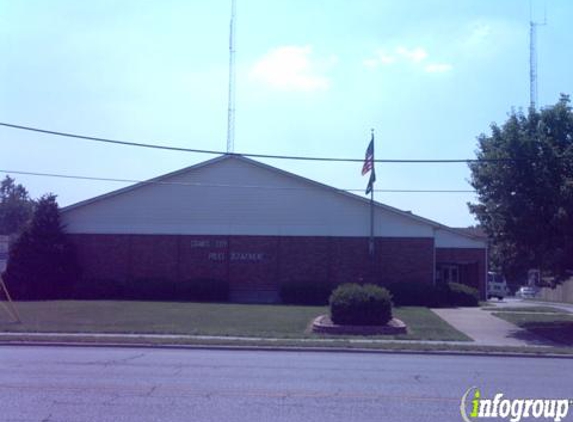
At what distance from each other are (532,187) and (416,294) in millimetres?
15745

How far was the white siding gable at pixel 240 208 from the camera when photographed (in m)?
44.6

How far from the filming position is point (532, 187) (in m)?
27.5

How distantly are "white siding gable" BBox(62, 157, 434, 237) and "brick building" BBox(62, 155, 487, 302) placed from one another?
57 mm

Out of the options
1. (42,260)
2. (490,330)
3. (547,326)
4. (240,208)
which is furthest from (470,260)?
(42,260)

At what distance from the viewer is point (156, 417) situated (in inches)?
389

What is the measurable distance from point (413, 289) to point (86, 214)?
1950 centimetres

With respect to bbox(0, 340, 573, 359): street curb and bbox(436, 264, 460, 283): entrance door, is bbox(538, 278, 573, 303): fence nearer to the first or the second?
bbox(436, 264, 460, 283): entrance door

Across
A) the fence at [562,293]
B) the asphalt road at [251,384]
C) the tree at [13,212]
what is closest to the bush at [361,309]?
the asphalt road at [251,384]

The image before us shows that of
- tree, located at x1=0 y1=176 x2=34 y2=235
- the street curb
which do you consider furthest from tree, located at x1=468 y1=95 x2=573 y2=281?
tree, located at x1=0 y1=176 x2=34 y2=235

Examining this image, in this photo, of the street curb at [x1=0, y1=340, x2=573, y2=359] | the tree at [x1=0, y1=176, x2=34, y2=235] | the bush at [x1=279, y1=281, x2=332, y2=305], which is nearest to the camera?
the street curb at [x1=0, y1=340, x2=573, y2=359]

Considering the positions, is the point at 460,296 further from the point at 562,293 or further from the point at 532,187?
the point at 562,293

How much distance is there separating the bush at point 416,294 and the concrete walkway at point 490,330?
4911 millimetres

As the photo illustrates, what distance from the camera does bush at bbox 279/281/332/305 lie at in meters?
42.0

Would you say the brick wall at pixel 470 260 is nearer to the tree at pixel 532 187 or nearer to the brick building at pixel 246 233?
the brick building at pixel 246 233
